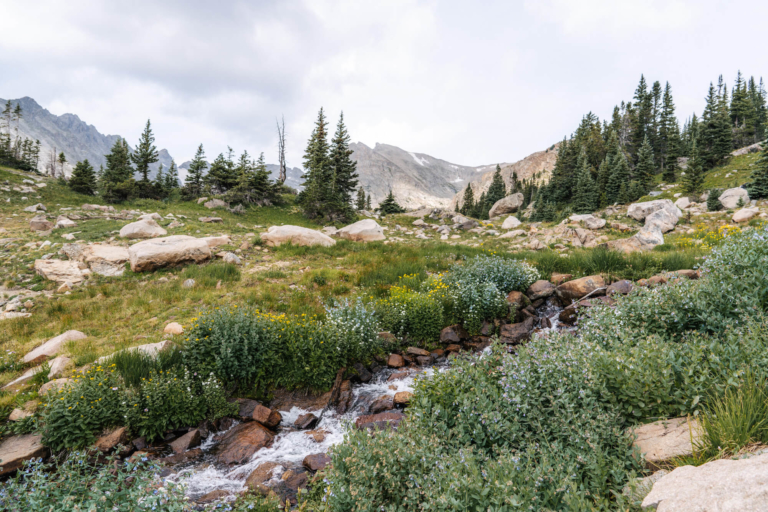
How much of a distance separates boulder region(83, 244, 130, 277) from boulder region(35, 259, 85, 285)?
43 centimetres

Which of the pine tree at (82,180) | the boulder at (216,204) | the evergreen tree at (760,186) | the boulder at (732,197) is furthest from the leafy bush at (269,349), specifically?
the boulder at (732,197)

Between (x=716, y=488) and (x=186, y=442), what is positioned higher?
(x=716, y=488)

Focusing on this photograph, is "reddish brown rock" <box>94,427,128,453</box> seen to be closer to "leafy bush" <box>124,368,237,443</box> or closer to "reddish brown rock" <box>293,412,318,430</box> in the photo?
"leafy bush" <box>124,368,237,443</box>

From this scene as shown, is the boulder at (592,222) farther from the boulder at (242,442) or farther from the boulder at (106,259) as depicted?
the boulder at (106,259)

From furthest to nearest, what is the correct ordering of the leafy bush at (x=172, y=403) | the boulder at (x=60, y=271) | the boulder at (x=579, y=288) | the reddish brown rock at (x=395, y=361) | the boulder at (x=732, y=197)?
1. the boulder at (x=732, y=197)
2. the boulder at (x=60, y=271)
3. the boulder at (x=579, y=288)
4. the reddish brown rock at (x=395, y=361)
5. the leafy bush at (x=172, y=403)

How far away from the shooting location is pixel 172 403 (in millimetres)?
5227

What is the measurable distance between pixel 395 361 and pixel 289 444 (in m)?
2.88

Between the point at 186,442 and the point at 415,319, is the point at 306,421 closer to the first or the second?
the point at 186,442

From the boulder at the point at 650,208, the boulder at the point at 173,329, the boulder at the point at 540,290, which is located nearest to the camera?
the boulder at the point at 173,329

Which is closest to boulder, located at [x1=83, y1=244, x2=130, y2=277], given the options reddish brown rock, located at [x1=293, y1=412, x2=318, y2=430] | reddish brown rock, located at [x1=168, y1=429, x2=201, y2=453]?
reddish brown rock, located at [x1=168, y1=429, x2=201, y2=453]

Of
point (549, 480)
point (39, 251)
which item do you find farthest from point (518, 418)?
point (39, 251)

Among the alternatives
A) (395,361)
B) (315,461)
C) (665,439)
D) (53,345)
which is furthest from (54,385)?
(665,439)

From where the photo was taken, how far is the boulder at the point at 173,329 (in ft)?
24.1

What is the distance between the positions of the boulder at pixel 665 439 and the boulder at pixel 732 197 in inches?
1215
